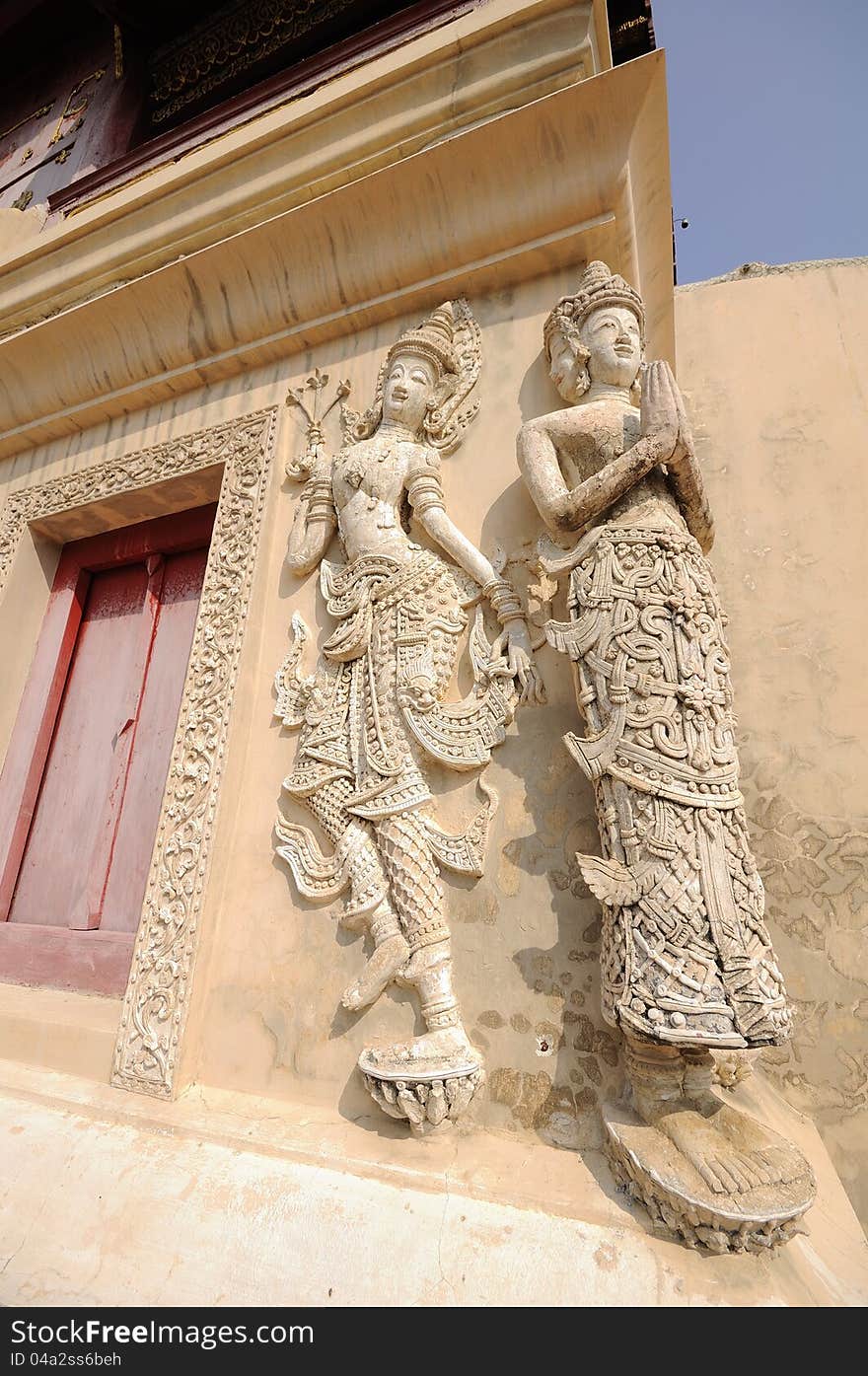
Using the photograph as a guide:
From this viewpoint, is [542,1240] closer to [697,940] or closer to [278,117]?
[697,940]

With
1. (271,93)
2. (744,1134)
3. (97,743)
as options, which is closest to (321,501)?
(97,743)

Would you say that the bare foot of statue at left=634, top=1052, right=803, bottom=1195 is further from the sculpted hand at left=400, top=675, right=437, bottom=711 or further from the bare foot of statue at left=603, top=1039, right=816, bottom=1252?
the sculpted hand at left=400, top=675, right=437, bottom=711

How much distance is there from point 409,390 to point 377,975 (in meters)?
2.28

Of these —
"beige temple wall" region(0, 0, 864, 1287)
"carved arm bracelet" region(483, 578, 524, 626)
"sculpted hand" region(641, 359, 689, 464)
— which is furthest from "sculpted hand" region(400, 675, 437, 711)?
"sculpted hand" region(641, 359, 689, 464)

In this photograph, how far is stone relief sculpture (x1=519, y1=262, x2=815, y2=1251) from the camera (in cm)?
148

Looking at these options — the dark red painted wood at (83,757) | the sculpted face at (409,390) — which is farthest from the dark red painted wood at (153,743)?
the sculpted face at (409,390)

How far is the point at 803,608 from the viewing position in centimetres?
316

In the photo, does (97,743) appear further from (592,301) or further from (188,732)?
(592,301)

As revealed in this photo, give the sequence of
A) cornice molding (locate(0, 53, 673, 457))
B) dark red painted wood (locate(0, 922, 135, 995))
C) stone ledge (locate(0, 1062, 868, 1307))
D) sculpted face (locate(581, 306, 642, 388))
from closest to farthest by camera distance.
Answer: stone ledge (locate(0, 1062, 868, 1307)) < sculpted face (locate(581, 306, 642, 388)) < cornice molding (locate(0, 53, 673, 457)) < dark red painted wood (locate(0, 922, 135, 995))

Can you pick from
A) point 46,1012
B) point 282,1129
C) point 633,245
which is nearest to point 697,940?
point 282,1129

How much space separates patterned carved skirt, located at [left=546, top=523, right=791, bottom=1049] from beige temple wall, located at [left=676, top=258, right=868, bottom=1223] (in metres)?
1.17

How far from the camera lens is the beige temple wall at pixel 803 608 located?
7.96ft

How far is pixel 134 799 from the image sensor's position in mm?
3258
